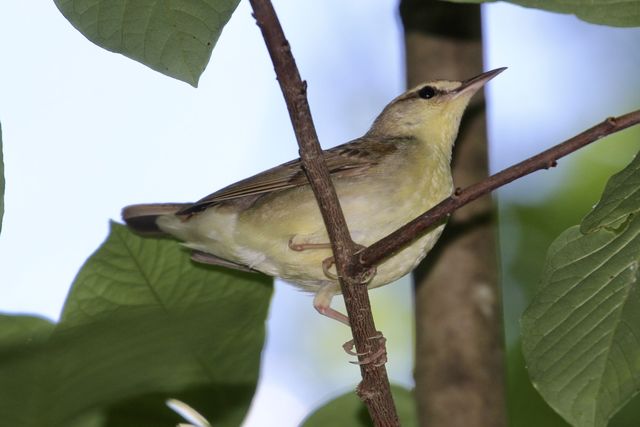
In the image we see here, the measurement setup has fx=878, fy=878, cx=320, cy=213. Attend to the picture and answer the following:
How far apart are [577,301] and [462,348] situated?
1283 mm

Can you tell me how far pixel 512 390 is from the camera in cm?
496

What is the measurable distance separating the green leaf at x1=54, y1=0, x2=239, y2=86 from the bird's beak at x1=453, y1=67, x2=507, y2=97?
2.41 meters

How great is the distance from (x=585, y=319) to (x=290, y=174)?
6.81 feet

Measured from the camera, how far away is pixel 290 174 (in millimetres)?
4430

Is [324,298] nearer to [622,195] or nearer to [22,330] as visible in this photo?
[22,330]

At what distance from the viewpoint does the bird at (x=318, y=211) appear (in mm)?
4152

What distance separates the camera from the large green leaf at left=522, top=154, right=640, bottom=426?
102 inches

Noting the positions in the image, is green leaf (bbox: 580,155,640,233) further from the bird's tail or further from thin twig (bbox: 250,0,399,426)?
the bird's tail

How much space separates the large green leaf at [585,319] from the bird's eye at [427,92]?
2.16 meters

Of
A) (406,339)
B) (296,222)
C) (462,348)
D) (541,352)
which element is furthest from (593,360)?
(406,339)

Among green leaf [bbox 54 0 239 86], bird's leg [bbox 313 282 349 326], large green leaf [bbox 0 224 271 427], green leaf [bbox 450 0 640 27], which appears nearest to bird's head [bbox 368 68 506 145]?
bird's leg [bbox 313 282 349 326]

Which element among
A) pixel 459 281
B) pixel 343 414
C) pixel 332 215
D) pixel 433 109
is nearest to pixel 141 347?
pixel 332 215

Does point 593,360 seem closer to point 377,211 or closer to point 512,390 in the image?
point 377,211

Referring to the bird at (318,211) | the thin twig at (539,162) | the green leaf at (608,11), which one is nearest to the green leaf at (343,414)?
the bird at (318,211)
